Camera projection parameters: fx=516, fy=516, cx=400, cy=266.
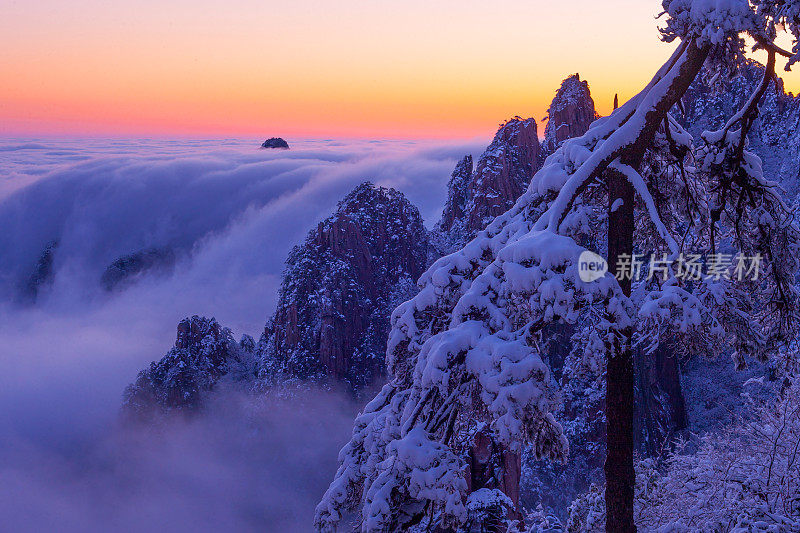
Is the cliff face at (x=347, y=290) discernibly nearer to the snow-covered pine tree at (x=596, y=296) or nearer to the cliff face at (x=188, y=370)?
the cliff face at (x=188, y=370)

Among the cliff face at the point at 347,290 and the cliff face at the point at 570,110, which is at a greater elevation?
the cliff face at the point at 570,110

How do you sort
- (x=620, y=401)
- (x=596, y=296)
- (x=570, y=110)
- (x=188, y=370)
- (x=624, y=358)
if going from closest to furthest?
(x=596, y=296) → (x=624, y=358) → (x=620, y=401) → (x=570, y=110) → (x=188, y=370)

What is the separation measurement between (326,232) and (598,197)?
2793 inches

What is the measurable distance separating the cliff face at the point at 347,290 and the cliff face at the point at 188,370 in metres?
5.85

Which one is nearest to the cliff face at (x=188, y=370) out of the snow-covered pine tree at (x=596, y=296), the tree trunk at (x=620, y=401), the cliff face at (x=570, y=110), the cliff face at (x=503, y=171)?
the cliff face at (x=503, y=171)

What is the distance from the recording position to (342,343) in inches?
2798

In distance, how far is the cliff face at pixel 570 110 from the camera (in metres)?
60.9

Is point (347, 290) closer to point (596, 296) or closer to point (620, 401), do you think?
point (620, 401)

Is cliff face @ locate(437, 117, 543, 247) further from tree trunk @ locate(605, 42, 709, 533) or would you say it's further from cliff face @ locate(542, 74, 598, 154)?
tree trunk @ locate(605, 42, 709, 533)

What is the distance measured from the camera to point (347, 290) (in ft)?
239

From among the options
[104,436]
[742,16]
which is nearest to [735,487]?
[742,16]

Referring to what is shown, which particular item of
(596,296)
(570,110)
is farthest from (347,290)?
(596,296)

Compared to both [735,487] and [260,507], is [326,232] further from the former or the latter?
[735,487]

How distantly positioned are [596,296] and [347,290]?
69.9 metres
